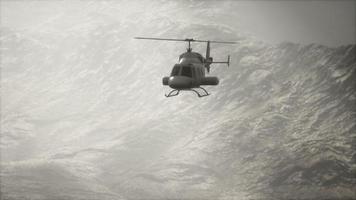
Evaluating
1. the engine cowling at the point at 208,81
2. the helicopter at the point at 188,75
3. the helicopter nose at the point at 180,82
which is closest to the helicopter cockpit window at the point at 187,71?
the helicopter at the point at 188,75

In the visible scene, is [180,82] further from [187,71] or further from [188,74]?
[187,71]

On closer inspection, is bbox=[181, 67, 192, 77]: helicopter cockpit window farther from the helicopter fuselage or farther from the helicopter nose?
the helicopter nose

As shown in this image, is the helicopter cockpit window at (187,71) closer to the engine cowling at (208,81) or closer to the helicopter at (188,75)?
the helicopter at (188,75)

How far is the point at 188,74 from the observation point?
142 ft

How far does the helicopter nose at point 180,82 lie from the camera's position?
139 ft

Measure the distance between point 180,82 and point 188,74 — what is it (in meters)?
1.46

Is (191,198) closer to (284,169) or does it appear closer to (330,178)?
(284,169)

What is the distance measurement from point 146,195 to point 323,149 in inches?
2936

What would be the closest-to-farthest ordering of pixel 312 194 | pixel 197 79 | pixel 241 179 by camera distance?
pixel 197 79
pixel 312 194
pixel 241 179

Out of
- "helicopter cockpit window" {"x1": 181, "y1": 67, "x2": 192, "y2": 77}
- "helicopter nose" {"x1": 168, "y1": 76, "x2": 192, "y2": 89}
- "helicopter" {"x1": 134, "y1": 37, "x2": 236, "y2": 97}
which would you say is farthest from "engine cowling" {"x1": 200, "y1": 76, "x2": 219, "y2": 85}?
"helicopter nose" {"x1": 168, "y1": 76, "x2": 192, "y2": 89}

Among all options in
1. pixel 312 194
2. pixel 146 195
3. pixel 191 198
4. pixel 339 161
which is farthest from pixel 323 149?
pixel 146 195

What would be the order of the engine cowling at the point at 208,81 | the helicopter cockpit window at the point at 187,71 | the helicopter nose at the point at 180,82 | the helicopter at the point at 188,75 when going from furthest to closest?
the engine cowling at the point at 208,81
the helicopter cockpit window at the point at 187,71
the helicopter at the point at 188,75
the helicopter nose at the point at 180,82

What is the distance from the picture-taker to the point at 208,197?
190m

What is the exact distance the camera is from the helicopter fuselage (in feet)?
139
